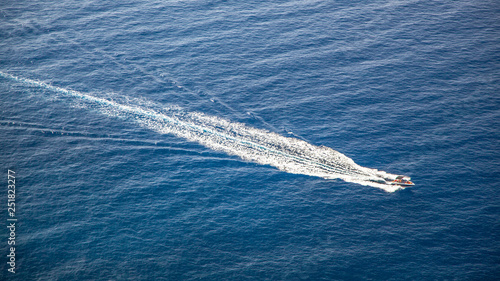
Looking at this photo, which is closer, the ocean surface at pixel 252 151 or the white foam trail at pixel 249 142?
the ocean surface at pixel 252 151

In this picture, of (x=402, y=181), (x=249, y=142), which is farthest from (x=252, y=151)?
(x=402, y=181)

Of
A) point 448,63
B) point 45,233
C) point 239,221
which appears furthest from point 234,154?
point 448,63

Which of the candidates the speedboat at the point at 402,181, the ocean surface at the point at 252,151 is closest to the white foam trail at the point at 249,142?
the ocean surface at the point at 252,151

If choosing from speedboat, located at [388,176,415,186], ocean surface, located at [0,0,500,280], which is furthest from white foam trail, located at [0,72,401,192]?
speedboat, located at [388,176,415,186]

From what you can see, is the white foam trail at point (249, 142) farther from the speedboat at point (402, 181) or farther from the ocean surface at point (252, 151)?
the speedboat at point (402, 181)

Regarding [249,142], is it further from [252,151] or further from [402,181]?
[402,181]

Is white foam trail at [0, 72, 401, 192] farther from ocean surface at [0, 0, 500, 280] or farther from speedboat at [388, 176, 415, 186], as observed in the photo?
speedboat at [388, 176, 415, 186]
